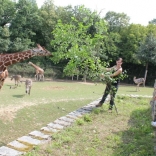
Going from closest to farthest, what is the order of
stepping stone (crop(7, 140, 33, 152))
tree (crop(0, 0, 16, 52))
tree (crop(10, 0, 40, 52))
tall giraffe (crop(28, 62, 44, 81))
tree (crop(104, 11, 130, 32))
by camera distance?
stepping stone (crop(7, 140, 33, 152)) < tall giraffe (crop(28, 62, 44, 81)) < tree (crop(10, 0, 40, 52)) < tree (crop(0, 0, 16, 52)) < tree (crop(104, 11, 130, 32))

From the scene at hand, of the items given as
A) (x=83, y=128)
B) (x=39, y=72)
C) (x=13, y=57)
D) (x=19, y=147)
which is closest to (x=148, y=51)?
(x=39, y=72)

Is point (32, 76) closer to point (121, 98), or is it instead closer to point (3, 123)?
point (121, 98)

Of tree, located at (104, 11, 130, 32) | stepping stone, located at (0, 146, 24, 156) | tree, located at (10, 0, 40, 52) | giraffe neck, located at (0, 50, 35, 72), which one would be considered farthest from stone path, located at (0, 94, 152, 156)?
tree, located at (104, 11, 130, 32)

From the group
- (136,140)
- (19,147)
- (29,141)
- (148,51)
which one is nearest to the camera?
(19,147)

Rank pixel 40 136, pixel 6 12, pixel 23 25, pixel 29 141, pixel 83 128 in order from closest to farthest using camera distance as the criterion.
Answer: pixel 29 141 → pixel 40 136 → pixel 83 128 → pixel 6 12 → pixel 23 25

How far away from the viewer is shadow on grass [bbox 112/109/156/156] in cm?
448

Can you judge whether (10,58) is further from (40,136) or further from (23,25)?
(23,25)

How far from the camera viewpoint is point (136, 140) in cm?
516

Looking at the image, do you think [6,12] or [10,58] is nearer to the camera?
[10,58]

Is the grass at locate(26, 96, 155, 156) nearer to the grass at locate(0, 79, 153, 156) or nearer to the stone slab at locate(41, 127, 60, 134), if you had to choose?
the grass at locate(0, 79, 153, 156)

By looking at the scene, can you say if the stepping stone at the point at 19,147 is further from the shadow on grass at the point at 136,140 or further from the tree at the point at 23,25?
the tree at the point at 23,25

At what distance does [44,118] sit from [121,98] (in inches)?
190

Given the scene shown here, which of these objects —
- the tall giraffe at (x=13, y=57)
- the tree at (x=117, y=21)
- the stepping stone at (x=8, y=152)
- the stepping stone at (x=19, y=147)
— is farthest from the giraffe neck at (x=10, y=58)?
the tree at (x=117, y=21)

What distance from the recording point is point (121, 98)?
1064 centimetres
